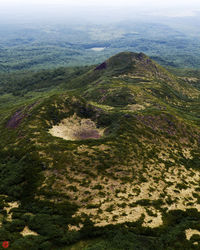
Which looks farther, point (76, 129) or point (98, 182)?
point (76, 129)

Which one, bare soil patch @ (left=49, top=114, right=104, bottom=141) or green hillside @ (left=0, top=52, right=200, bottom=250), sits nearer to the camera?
green hillside @ (left=0, top=52, right=200, bottom=250)

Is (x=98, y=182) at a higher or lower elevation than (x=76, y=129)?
lower

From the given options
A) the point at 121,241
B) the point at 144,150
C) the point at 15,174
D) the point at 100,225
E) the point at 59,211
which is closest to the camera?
the point at 121,241

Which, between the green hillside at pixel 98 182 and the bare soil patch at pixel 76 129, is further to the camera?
the bare soil patch at pixel 76 129

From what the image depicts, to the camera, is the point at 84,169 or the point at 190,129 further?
the point at 190,129

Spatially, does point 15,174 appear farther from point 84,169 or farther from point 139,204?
point 139,204

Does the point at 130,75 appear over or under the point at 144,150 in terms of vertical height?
over

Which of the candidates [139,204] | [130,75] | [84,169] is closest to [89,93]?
[130,75]

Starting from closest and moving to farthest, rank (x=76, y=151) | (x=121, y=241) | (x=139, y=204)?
(x=121, y=241) < (x=139, y=204) < (x=76, y=151)
